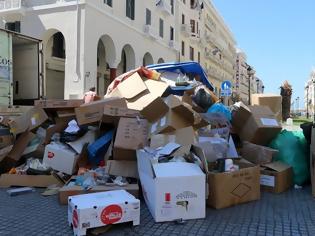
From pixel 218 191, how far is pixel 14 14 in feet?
56.7

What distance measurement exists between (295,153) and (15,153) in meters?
4.46

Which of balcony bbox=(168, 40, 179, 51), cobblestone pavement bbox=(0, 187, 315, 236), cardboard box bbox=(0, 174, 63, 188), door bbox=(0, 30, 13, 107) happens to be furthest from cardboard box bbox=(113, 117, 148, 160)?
balcony bbox=(168, 40, 179, 51)

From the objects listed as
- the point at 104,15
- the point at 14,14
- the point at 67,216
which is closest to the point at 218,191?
the point at 67,216

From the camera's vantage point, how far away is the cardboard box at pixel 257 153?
19.6 feet

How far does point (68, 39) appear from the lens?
17.9 m

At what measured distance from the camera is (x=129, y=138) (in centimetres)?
553

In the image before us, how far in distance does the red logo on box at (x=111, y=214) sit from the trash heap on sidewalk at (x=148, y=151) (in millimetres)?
11

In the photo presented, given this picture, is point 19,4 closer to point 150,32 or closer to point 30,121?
point 150,32

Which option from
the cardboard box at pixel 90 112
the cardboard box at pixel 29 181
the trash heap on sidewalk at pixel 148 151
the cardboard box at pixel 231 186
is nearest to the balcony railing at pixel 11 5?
the trash heap on sidewalk at pixel 148 151

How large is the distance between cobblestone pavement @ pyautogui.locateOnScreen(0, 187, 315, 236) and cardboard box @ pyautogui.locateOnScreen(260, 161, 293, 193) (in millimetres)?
334

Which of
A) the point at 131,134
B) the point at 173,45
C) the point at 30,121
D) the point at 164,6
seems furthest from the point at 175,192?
the point at 173,45

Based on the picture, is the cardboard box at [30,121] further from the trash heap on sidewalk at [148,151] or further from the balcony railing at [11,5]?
the balcony railing at [11,5]

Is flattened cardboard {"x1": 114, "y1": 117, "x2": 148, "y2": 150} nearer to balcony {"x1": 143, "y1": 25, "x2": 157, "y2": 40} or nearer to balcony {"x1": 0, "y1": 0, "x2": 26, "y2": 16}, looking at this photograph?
balcony {"x1": 0, "y1": 0, "x2": 26, "y2": 16}

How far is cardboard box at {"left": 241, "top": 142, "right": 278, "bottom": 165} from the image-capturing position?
5969mm
